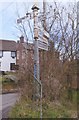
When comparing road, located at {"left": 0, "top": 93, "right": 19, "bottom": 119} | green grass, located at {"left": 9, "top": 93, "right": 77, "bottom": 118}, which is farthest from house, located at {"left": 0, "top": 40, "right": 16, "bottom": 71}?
green grass, located at {"left": 9, "top": 93, "right": 77, "bottom": 118}

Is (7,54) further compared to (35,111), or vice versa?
(7,54)

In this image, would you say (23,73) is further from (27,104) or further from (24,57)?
(27,104)

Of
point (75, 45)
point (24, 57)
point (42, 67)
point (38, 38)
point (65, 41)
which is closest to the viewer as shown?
point (38, 38)

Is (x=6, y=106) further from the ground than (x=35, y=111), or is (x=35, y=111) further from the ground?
(x=35, y=111)

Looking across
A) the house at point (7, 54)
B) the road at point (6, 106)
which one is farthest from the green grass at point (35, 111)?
the house at point (7, 54)

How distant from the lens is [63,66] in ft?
37.1

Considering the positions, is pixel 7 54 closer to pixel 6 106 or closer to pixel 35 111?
pixel 6 106

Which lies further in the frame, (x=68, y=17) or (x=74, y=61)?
(x=68, y=17)

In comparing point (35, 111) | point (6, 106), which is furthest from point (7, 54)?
point (35, 111)

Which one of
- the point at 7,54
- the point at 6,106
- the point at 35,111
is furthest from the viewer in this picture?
the point at 7,54

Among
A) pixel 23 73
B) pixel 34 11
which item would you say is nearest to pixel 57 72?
pixel 23 73

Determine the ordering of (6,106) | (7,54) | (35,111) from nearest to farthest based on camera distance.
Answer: (35,111)
(6,106)
(7,54)

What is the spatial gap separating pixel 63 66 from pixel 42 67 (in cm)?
152

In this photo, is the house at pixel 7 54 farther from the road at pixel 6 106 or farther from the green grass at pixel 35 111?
the green grass at pixel 35 111
